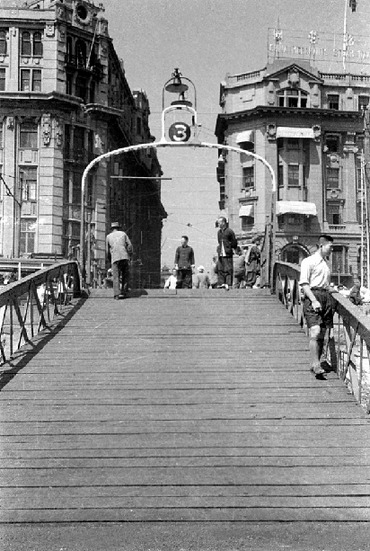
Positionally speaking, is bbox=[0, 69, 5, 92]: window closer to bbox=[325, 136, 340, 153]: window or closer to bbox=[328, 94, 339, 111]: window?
bbox=[325, 136, 340, 153]: window

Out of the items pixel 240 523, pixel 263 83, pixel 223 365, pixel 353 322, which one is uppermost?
pixel 263 83

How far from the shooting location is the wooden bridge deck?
568 centimetres

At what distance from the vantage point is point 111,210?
51656mm

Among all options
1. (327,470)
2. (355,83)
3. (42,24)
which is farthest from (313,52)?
(327,470)

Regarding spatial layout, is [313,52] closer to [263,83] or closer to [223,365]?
[263,83]

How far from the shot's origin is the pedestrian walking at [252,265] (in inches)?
828

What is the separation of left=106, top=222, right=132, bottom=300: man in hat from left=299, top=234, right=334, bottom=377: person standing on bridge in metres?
6.16

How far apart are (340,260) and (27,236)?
21755mm

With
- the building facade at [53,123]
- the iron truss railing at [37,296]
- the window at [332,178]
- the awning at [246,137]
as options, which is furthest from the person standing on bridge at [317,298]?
the window at [332,178]

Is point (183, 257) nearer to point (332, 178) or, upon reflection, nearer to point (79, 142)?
point (79, 142)

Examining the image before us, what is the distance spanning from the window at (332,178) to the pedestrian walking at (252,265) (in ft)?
111

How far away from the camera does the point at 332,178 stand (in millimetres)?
53688

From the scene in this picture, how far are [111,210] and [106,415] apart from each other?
145ft

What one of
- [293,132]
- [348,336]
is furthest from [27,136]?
[348,336]
